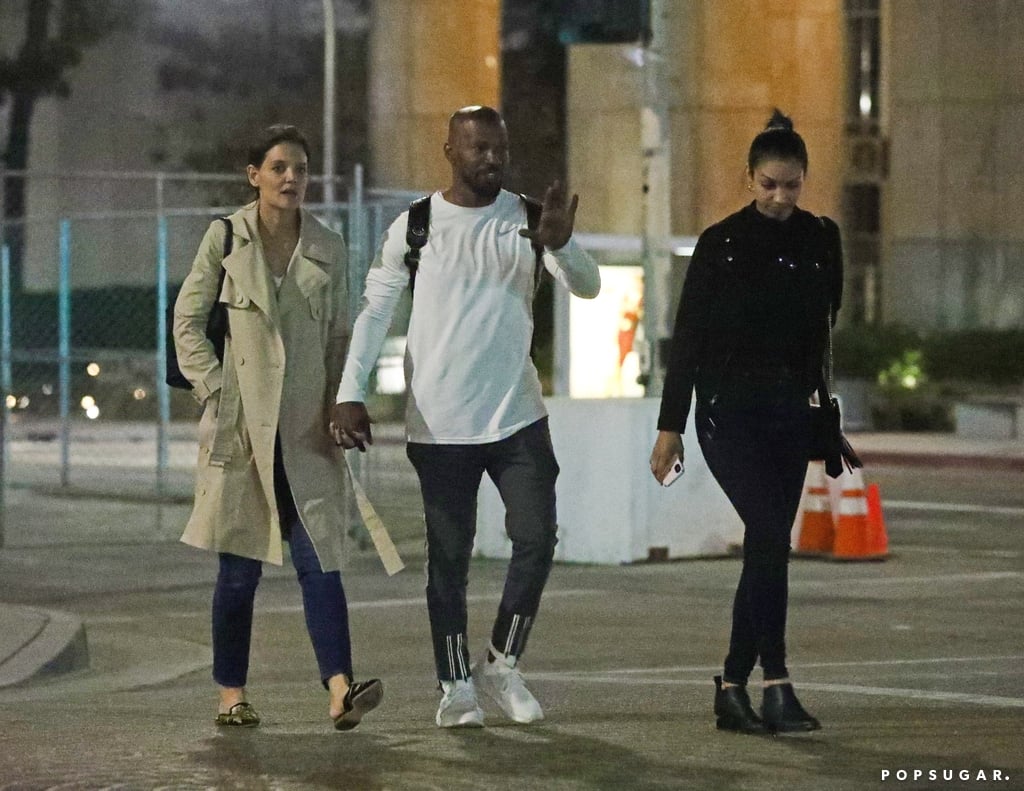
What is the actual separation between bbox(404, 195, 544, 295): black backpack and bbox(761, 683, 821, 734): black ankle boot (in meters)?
1.48

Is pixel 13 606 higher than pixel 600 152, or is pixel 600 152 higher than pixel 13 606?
pixel 600 152

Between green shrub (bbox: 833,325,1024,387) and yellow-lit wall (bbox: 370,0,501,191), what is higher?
yellow-lit wall (bbox: 370,0,501,191)

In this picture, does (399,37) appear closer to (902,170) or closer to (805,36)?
(805,36)

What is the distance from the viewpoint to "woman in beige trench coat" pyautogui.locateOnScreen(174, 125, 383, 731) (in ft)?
24.0

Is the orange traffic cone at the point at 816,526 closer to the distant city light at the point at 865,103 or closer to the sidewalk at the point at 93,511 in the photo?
the sidewalk at the point at 93,511

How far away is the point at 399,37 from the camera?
104 ft

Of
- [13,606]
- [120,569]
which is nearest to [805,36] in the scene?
[120,569]

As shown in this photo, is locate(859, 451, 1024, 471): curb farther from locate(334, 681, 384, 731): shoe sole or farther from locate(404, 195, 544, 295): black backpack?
locate(334, 681, 384, 731): shoe sole

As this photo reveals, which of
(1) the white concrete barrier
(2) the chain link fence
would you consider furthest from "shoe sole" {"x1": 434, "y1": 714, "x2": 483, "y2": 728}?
(2) the chain link fence

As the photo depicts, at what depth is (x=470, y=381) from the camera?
23.6 feet

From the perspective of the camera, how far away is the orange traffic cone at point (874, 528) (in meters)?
14.0

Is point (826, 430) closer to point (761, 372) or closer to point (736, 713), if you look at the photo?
point (761, 372)

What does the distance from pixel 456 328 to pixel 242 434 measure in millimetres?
762

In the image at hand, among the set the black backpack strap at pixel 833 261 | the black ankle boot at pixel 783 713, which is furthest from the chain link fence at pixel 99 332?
the black ankle boot at pixel 783 713
